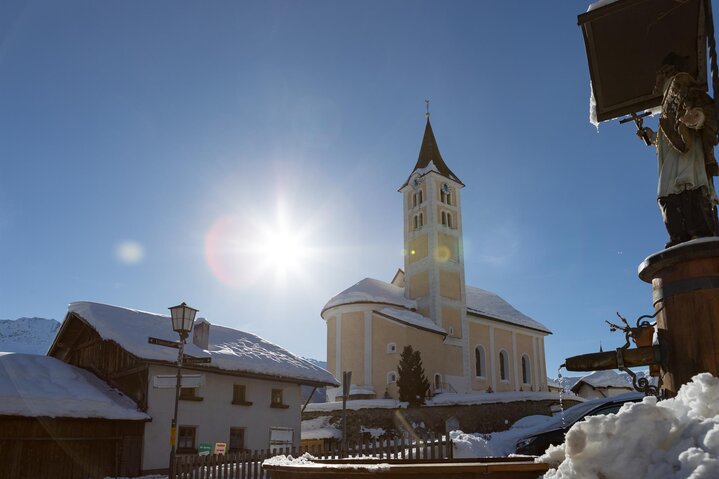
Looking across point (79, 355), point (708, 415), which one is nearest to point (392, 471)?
point (708, 415)

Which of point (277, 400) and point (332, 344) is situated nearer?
point (277, 400)

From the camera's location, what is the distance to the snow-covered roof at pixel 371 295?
39000mm

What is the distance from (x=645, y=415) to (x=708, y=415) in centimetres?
29

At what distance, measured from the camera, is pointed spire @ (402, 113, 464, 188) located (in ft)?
156

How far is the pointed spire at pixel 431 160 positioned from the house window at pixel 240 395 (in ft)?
95.8

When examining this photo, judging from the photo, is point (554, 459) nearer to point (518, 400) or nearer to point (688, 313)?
point (688, 313)

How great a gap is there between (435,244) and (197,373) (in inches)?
1034

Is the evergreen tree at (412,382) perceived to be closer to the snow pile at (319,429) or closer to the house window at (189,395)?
the snow pile at (319,429)

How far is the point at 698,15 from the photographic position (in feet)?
14.0

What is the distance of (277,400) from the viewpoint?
22.6 metres

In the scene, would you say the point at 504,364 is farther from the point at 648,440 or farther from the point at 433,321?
the point at 648,440

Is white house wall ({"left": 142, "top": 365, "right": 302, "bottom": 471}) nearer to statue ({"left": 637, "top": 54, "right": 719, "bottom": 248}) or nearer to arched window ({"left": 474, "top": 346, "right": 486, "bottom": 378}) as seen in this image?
statue ({"left": 637, "top": 54, "right": 719, "bottom": 248})

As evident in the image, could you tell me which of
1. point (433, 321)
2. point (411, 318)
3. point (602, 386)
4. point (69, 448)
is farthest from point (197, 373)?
point (602, 386)

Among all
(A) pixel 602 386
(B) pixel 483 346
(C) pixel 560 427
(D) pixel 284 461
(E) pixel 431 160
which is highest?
(E) pixel 431 160
